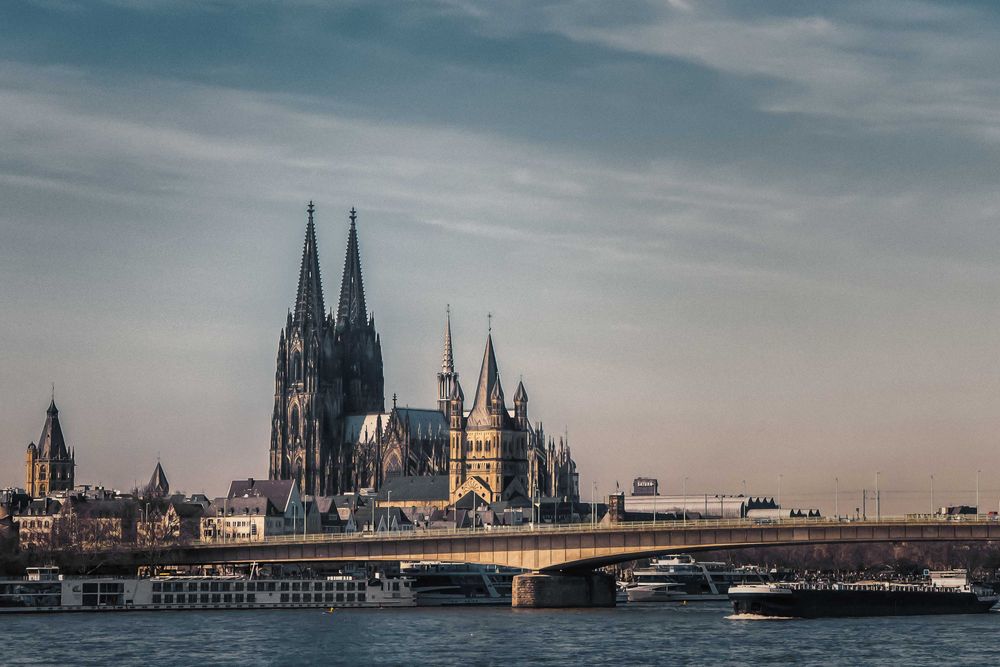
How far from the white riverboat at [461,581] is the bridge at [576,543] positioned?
18.8 metres

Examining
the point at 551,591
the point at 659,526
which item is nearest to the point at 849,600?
the point at 659,526

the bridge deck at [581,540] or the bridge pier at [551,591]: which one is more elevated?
the bridge deck at [581,540]

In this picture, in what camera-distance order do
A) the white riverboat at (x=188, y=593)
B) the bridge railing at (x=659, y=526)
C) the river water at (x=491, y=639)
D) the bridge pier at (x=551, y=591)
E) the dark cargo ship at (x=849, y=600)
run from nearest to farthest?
1. the river water at (x=491, y=639)
2. the bridge railing at (x=659, y=526)
3. the dark cargo ship at (x=849, y=600)
4. the bridge pier at (x=551, y=591)
5. the white riverboat at (x=188, y=593)

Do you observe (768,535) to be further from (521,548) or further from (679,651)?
(679,651)

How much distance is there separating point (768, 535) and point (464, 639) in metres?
34.2

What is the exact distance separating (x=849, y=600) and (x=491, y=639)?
138ft

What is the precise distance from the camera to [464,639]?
383 feet

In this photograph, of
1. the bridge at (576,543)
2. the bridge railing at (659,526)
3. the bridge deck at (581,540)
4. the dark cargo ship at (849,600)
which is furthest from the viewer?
the dark cargo ship at (849,600)

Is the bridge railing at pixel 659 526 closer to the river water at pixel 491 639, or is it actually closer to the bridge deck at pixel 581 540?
the bridge deck at pixel 581 540

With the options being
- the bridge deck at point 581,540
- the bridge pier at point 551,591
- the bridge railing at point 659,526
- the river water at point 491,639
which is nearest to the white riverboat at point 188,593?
the bridge deck at point 581,540

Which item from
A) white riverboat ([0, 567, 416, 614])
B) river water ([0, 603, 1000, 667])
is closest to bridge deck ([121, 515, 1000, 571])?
white riverboat ([0, 567, 416, 614])

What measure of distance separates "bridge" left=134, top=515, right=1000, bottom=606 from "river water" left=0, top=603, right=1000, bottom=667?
17.5 feet

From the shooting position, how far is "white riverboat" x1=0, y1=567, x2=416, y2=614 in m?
156

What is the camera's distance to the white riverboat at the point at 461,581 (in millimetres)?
185250
